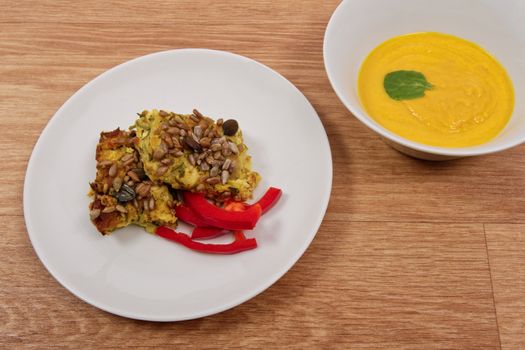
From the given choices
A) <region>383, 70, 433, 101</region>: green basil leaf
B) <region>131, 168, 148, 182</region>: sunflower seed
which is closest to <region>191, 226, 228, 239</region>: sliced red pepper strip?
<region>131, 168, 148, 182</region>: sunflower seed

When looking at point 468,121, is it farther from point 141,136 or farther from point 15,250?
point 15,250

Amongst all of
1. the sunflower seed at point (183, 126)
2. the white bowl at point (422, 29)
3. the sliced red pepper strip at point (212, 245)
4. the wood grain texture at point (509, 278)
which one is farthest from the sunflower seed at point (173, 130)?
the wood grain texture at point (509, 278)

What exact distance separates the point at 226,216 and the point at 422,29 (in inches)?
48.8

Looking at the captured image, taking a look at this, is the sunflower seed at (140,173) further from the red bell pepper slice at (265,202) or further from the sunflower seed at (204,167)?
the red bell pepper slice at (265,202)

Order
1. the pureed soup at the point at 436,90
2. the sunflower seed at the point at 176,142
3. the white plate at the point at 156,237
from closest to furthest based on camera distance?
the white plate at the point at 156,237
the sunflower seed at the point at 176,142
the pureed soup at the point at 436,90

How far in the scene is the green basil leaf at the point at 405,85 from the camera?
6.43 ft

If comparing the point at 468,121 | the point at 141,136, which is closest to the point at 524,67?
the point at 468,121

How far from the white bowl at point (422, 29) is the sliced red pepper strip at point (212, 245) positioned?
646mm

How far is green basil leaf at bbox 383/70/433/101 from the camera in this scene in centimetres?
196

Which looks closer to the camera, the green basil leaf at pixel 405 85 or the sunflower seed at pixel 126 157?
the sunflower seed at pixel 126 157

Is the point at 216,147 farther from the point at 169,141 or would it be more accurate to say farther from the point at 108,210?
the point at 108,210

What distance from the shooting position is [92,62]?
241 centimetres

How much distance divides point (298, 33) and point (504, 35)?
958 mm

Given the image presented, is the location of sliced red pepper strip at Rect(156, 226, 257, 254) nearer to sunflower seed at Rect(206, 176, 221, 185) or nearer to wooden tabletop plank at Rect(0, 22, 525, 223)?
sunflower seed at Rect(206, 176, 221, 185)
